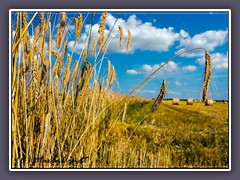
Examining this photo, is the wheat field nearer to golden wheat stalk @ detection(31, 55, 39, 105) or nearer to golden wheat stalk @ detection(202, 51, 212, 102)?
golden wheat stalk @ detection(31, 55, 39, 105)

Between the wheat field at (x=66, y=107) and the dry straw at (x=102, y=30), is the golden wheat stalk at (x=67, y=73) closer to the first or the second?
the wheat field at (x=66, y=107)

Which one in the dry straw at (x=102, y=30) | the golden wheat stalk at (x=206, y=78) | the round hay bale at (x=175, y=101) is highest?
the dry straw at (x=102, y=30)

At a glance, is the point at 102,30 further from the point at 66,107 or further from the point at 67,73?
the point at 66,107

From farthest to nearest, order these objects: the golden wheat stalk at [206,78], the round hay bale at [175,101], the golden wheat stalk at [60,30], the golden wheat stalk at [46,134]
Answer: the round hay bale at [175,101] < the golden wheat stalk at [60,30] < the golden wheat stalk at [46,134] < the golden wheat stalk at [206,78]

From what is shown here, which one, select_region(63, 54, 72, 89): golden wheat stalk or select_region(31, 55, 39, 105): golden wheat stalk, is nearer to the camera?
select_region(31, 55, 39, 105): golden wheat stalk

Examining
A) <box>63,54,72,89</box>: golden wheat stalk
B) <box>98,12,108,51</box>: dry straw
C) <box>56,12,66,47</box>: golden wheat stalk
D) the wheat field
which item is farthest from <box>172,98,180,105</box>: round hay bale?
<box>56,12,66,47</box>: golden wheat stalk

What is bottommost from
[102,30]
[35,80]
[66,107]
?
[66,107]

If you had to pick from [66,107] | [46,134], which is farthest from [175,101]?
[46,134]

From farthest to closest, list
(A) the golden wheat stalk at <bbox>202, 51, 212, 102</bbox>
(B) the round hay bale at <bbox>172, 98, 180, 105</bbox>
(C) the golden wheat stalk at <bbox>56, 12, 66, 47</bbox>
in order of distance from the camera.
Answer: (B) the round hay bale at <bbox>172, 98, 180, 105</bbox>
(C) the golden wheat stalk at <bbox>56, 12, 66, 47</bbox>
(A) the golden wheat stalk at <bbox>202, 51, 212, 102</bbox>

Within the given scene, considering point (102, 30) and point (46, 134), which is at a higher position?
point (102, 30)

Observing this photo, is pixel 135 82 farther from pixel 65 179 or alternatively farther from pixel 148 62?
pixel 65 179

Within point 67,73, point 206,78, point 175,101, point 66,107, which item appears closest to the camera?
point 206,78

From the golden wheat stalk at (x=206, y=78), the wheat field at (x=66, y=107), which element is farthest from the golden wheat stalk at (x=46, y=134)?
the golden wheat stalk at (x=206, y=78)
